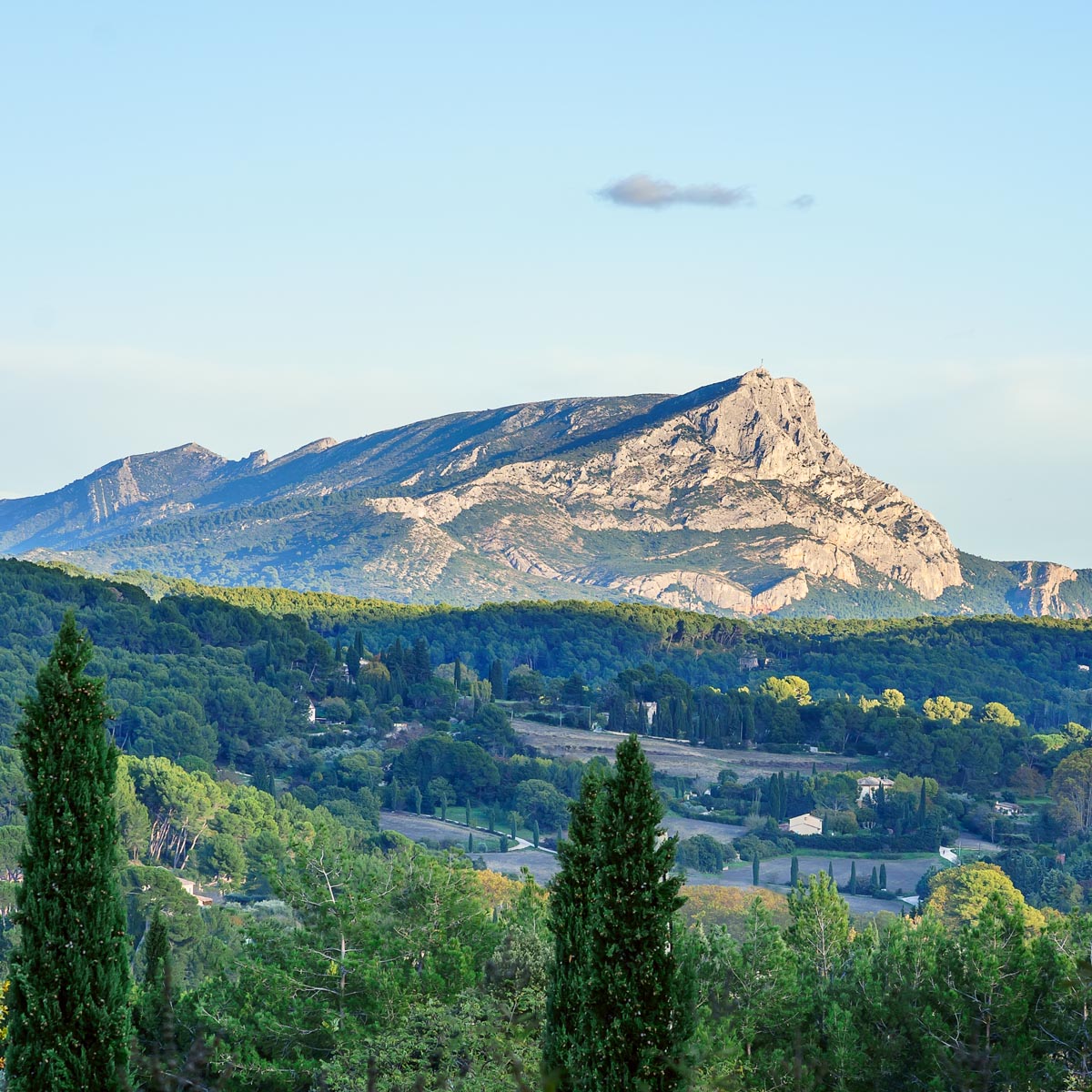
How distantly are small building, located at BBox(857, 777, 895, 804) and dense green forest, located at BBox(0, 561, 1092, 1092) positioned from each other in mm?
1253

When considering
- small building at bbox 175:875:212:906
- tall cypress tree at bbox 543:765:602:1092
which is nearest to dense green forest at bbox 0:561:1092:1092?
small building at bbox 175:875:212:906

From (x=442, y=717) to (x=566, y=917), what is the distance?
10941 centimetres

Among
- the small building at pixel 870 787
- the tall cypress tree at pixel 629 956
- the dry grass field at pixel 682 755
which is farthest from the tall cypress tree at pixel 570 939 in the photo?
the dry grass field at pixel 682 755

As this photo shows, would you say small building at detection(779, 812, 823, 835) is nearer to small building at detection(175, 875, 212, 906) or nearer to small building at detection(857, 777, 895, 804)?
small building at detection(857, 777, 895, 804)

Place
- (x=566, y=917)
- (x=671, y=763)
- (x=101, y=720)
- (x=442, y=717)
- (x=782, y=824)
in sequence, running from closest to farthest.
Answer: (x=101, y=720), (x=566, y=917), (x=782, y=824), (x=671, y=763), (x=442, y=717)

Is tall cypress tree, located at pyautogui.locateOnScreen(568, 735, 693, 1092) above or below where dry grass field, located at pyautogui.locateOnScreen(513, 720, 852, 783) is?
above

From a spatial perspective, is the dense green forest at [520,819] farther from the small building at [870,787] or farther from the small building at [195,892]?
the small building at [870,787]

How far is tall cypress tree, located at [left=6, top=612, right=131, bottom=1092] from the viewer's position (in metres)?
17.4

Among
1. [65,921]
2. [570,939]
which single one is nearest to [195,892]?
[570,939]

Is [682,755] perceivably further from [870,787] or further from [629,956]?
[629,956]

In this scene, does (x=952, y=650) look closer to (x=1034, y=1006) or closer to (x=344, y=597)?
(x=344, y=597)

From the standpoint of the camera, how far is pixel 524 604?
18612 centimetres

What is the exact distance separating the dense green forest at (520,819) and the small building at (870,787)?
1.25 metres

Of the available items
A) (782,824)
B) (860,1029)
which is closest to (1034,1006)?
(860,1029)
